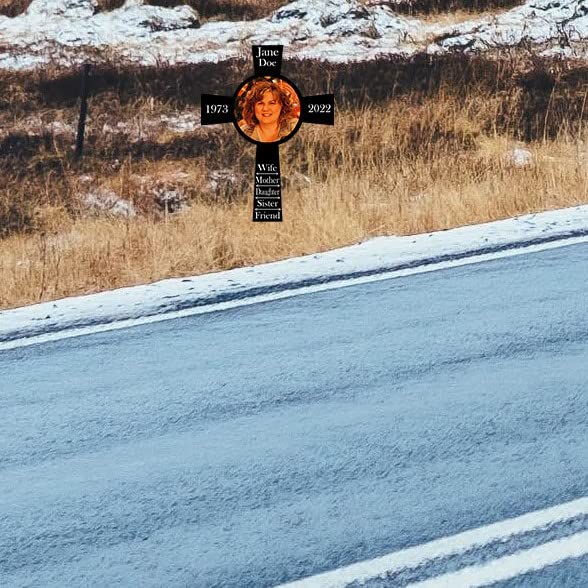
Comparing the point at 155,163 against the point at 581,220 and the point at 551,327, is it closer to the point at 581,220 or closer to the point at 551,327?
the point at 581,220

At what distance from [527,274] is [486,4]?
9628 millimetres

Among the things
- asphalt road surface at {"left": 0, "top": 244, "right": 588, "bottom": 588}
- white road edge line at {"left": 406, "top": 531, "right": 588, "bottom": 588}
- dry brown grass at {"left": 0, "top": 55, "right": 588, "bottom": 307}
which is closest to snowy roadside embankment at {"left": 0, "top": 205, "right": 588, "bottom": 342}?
asphalt road surface at {"left": 0, "top": 244, "right": 588, "bottom": 588}

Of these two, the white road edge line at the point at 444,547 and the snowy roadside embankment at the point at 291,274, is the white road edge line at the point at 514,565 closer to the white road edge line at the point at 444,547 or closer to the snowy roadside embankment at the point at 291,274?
the white road edge line at the point at 444,547

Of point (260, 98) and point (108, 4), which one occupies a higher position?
point (108, 4)

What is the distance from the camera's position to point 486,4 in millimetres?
14688

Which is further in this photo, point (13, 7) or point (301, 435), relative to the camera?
point (13, 7)

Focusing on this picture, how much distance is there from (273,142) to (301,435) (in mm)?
5808

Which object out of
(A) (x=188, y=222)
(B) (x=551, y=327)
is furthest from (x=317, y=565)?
(A) (x=188, y=222)

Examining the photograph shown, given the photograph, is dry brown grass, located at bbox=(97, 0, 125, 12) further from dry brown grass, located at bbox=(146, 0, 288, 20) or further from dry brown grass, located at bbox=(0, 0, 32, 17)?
dry brown grass, located at bbox=(0, 0, 32, 17)

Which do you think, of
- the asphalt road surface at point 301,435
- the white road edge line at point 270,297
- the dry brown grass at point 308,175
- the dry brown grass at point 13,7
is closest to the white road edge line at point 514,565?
the asphalt road surface at point 301,435

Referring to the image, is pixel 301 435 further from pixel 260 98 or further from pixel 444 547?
pixel 260 98

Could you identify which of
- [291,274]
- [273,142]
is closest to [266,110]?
[273,142]

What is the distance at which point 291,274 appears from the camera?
20.0 ft

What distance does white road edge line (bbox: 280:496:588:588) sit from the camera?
3.71 m
